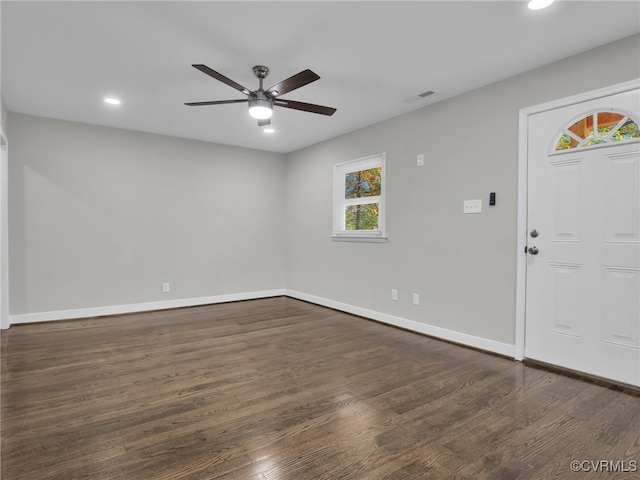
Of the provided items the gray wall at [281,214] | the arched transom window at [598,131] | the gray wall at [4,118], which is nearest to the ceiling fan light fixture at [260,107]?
the gray wall at [281,214]

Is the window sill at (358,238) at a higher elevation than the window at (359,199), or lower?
lower

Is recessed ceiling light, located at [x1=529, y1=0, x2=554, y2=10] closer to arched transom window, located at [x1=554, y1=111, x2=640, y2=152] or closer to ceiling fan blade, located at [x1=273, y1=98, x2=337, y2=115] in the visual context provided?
arched transom window, located at [x1=554, y1=111, x2=640, y2=152]

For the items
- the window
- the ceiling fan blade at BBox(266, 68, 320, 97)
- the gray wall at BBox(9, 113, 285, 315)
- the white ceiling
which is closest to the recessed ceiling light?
the white ceiling

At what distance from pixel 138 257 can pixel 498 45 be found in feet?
15.6

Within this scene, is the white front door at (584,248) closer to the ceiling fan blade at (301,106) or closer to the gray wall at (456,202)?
the gray wall at (456,202)

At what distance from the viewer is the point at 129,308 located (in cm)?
462

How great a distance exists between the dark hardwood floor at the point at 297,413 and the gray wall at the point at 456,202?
21.6 inches

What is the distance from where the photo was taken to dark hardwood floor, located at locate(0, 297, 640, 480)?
1.60m

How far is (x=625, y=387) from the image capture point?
2.39m

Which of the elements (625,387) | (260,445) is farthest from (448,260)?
(260,445)

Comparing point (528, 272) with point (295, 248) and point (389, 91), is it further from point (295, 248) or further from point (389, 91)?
point (295, 248)

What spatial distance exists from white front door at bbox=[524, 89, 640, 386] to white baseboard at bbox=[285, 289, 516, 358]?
0.74ft
